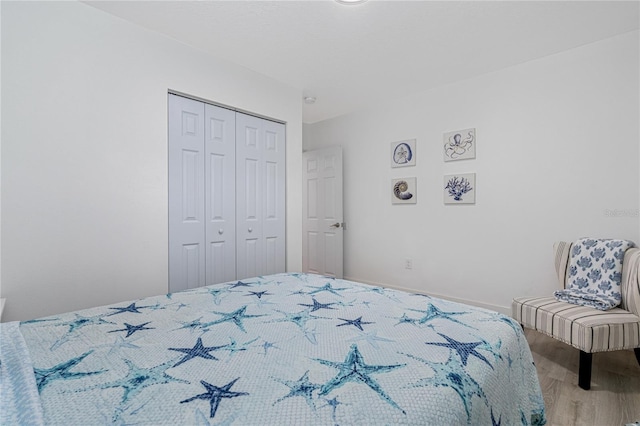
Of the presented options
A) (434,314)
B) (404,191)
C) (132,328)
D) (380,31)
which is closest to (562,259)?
(404,191)

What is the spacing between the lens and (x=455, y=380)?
88 centimetres

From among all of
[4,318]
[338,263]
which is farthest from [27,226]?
[338,263]

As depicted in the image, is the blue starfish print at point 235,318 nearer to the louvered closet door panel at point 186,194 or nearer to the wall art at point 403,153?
the louvered closet door panel at point 186,194

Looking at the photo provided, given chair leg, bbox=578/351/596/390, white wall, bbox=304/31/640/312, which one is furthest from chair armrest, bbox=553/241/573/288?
chair leg, bbox=578/351/596/390

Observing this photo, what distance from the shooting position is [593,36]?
2654 millimetres

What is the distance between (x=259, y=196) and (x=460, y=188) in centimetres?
214

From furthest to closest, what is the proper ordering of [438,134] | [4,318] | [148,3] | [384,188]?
[384,188] < [438,134] < [148,3] < [4,318]

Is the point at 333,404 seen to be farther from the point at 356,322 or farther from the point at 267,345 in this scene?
the point at 356,322

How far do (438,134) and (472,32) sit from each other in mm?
1277

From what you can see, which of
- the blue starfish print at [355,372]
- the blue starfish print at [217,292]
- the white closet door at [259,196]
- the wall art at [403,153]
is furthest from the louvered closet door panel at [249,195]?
the blue starfish print at [355,372]

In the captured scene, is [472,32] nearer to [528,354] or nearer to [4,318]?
[528,354]

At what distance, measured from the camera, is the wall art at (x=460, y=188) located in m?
3.47

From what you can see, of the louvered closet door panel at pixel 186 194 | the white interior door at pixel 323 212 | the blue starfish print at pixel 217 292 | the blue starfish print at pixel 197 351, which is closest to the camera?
the blue starfish print at pixel 197 351

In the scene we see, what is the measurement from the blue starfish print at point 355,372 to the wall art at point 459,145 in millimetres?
3066
